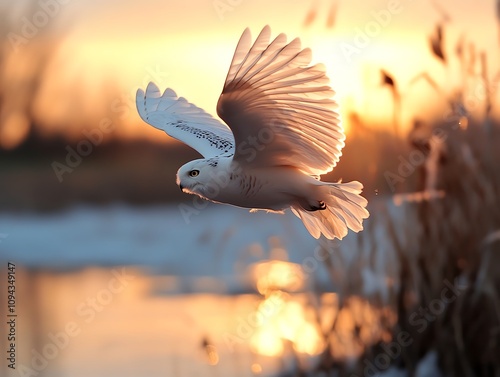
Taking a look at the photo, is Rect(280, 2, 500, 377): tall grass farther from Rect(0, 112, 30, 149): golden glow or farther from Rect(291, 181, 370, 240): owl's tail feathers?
Rect(0, 112, 30, 149): golden glow

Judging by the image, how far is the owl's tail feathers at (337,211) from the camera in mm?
2551

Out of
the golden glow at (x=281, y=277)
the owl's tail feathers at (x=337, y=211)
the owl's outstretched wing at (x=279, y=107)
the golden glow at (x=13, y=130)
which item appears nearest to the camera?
the owl's outstretched wing at (x=279, y=107)

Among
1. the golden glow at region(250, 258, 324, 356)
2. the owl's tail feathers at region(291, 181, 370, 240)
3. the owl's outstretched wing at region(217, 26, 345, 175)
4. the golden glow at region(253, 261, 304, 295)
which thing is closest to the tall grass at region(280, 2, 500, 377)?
the golden glow at region(250, 258, 324, 356)

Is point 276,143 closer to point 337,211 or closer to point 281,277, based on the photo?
point 337,211

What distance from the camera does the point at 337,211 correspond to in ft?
8.66

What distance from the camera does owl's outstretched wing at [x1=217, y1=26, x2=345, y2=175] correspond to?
2.22 meters

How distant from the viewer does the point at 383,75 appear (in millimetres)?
3129

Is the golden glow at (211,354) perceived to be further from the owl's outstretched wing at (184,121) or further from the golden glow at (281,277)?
the owl's outstretched wing at (184,121)

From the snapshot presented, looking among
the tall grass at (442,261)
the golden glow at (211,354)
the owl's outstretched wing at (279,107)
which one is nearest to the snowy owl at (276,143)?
the owl's outstretched wing at (279,107)

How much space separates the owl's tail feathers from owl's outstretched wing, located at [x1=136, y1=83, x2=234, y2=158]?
10.1 inches

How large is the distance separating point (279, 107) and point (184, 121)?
0.61 meters

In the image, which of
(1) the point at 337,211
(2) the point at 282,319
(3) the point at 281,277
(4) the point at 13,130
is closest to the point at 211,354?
(2) the point at 282,319

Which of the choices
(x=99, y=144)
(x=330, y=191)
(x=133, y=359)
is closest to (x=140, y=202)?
(x=99, y=144)

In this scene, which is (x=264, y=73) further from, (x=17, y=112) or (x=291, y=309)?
(x=17, y=112)
